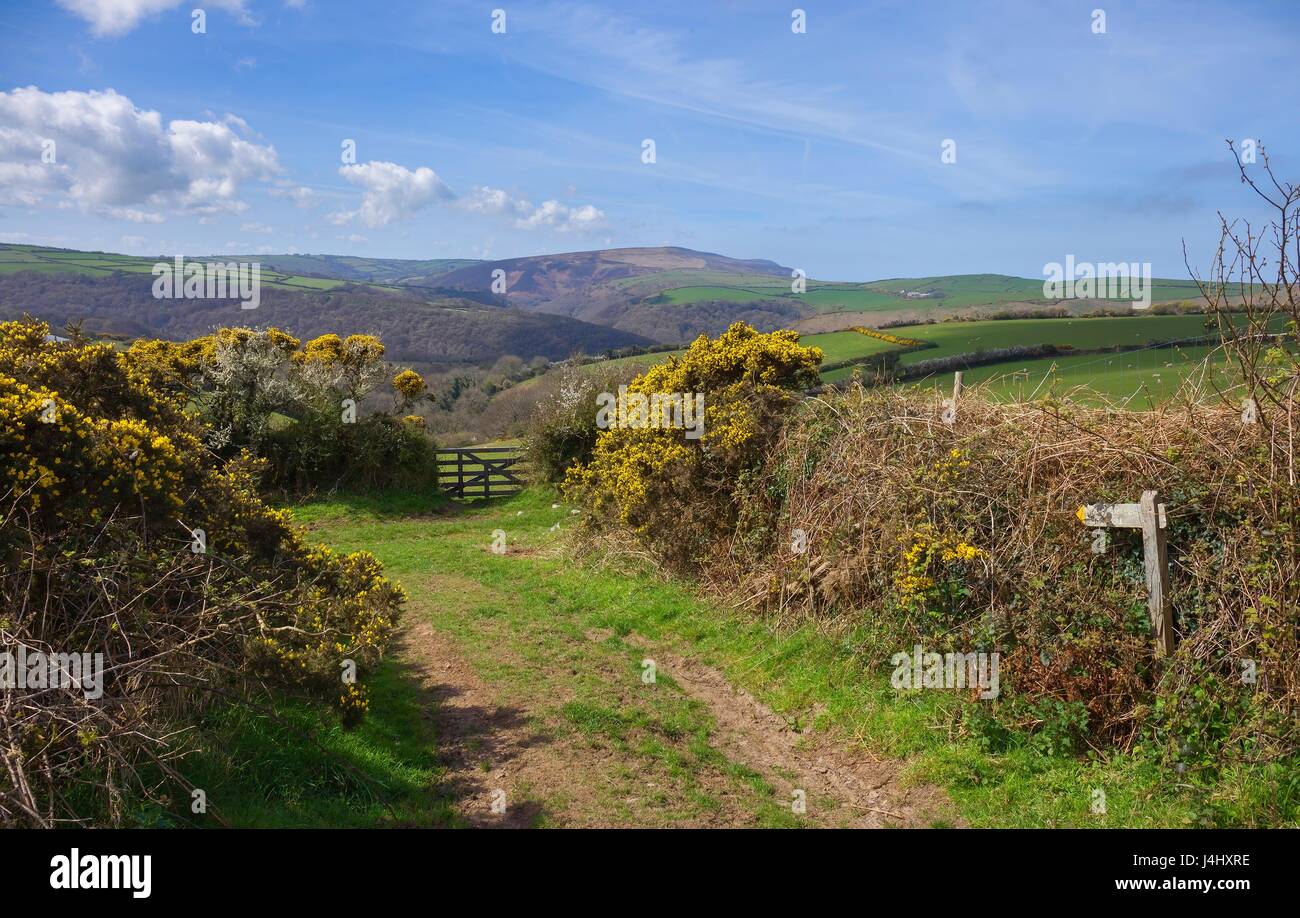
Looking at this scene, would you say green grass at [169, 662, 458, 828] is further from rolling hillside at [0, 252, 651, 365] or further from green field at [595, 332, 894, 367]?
rolling hillside at [0, 252, 651, 365]

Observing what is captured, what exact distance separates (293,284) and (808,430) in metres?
77.2

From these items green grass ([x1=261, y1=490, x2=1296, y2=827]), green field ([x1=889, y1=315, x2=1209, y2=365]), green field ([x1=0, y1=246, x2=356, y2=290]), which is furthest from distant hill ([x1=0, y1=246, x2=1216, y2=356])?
green grass ([x1=261, y1=490, x2=1296, y2=827])

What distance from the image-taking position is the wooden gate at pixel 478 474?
2212 centimetres

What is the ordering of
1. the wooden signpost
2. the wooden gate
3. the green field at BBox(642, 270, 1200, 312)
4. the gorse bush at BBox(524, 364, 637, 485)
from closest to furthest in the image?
the wooden signpost → the gorse bush at BBox(524, 364, 637, 485) → the wooden gate → the green field at BBox(642, 270, 1200, 312)

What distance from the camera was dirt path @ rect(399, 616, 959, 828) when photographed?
561cm

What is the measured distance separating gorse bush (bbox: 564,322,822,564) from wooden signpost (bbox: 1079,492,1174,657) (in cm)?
535

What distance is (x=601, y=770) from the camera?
6281mm

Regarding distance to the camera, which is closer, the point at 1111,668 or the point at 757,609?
the point at 1111,668

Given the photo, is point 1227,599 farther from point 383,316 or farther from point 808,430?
point 383,316

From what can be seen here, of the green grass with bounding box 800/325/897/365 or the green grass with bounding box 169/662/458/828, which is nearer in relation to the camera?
the green grass with bounding box 169/662/458/828

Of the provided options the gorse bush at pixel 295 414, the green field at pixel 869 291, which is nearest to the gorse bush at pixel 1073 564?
the gorse bush at pixel 295 414

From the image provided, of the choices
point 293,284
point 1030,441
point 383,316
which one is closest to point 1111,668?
point 1030,441

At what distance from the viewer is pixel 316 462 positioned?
65.9ft

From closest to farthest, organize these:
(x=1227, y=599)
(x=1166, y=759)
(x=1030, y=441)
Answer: (x=1166, y=759), (x=1227, y=599), (x=1030, y=441)
